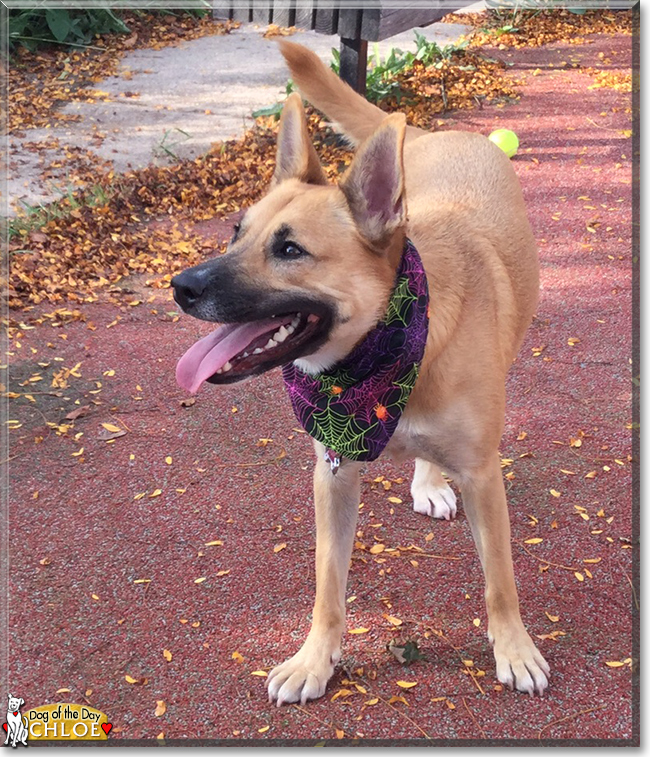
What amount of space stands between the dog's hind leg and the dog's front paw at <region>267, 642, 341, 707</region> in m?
0.96

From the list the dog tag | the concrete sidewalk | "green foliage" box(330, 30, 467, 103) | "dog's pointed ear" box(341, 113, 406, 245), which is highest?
"dog's pointed ear" box(341, 113, 406, 245)

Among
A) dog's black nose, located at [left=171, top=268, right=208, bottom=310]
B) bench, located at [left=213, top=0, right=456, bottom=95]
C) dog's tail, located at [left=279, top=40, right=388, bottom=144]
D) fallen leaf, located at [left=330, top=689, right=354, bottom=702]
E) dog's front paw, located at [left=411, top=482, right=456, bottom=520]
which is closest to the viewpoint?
dog's black nose, located at [left=171, top=268, right=208, bottom=310]

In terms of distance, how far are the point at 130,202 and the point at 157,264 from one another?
982 millimetres

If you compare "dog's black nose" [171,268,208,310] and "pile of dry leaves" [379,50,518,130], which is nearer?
"dog's black nose" [171,268,208,310]

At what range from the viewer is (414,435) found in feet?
9.62

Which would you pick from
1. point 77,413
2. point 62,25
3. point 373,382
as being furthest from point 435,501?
point 62,25

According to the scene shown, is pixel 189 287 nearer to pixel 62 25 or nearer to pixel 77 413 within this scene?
pixel 77 413

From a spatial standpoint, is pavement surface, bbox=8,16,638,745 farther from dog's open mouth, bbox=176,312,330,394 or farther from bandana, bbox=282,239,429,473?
dog's open mouth, bbox=176,312,330,394

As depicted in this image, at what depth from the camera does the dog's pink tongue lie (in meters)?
2.59

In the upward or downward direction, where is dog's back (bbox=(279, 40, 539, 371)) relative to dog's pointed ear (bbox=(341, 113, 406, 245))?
downward

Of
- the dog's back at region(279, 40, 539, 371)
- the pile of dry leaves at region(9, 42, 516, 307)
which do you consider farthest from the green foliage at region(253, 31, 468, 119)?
the dog's back at region(279, 40, 539, 371)

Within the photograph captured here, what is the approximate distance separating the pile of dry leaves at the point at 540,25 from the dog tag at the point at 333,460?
8189 mm

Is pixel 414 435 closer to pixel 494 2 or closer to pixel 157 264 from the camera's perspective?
pixel 157 264

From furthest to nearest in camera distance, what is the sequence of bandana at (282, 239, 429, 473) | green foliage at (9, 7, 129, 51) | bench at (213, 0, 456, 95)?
green foliage at (9, 7, 129, 51) → bench at (213, 0, 456, 95) → bandana at (282, 239, 429, 473)
